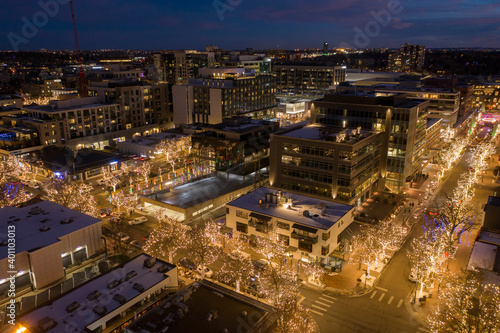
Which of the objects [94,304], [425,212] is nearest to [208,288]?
[94,304]

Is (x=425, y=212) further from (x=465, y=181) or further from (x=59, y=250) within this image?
(x=59, y=250)

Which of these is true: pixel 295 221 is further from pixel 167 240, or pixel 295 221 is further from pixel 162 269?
pixel 167 240

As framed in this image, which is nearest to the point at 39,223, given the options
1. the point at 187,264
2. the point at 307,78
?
the point at 187,264

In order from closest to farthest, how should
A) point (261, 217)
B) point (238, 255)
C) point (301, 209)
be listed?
point (238, 255), point (261, 217), point (301, 209)

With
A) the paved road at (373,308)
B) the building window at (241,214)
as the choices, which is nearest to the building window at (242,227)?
the building window at (241,214)

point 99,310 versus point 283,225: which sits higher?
point 99,310

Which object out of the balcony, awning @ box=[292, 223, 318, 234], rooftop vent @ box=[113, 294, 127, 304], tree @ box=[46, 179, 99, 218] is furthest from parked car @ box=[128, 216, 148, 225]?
rooftop vent @ box=[113, 294, 127, 304]

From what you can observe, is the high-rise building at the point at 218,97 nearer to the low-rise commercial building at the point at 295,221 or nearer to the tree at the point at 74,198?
the tree at the point at 74,198
